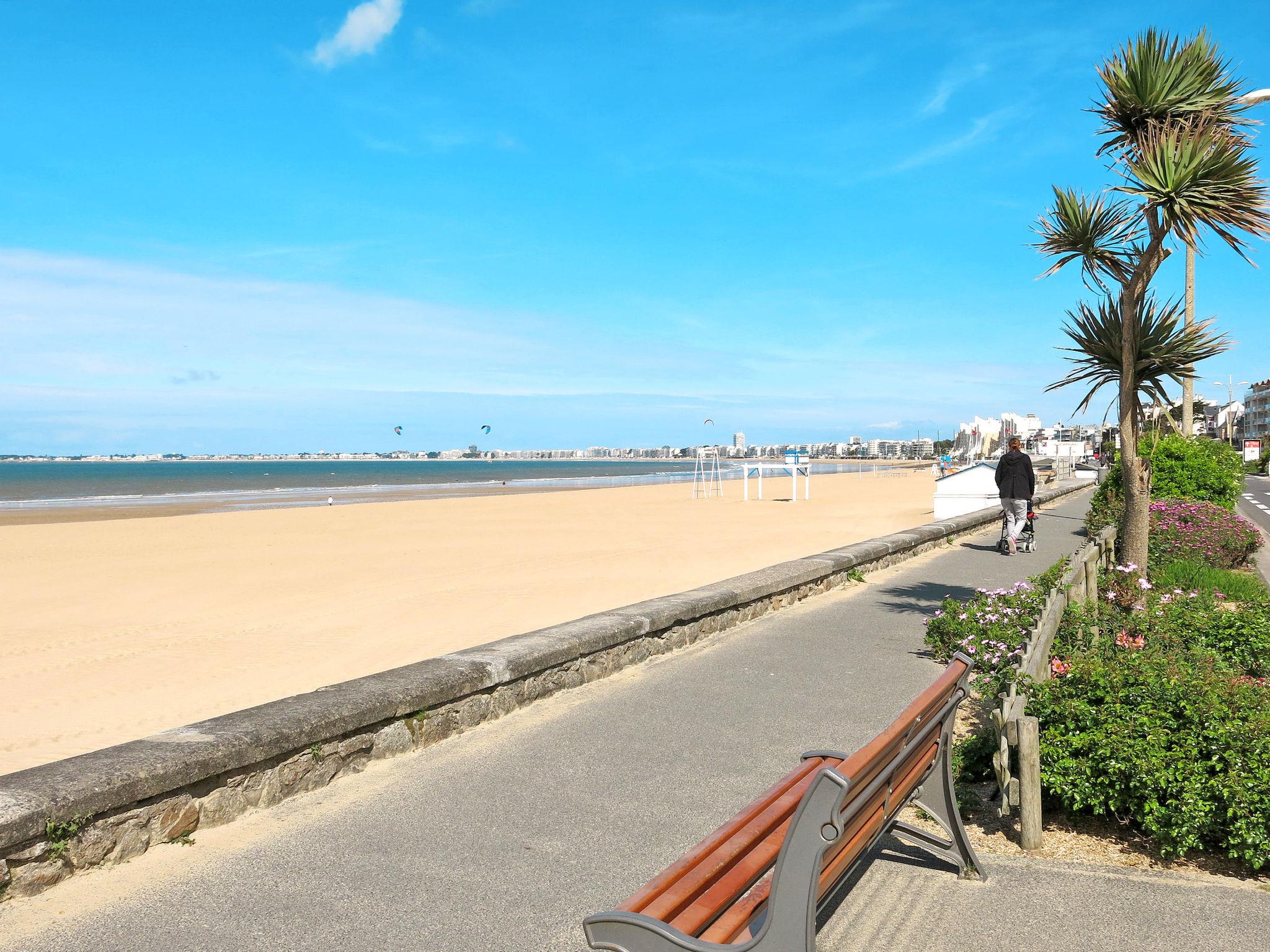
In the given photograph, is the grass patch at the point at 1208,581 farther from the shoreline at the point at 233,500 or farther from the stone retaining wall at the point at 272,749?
the shoreline at the point at 233,500

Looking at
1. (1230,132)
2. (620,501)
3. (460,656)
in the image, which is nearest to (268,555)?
(460,656)

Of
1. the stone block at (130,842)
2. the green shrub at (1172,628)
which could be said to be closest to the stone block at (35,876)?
the stone block at (130,842)

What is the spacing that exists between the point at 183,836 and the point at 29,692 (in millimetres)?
3864

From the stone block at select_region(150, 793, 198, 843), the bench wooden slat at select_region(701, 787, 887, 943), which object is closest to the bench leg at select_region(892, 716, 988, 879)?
the bench wooden slat at select_region(701, 787, 887, 943)

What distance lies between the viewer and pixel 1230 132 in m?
6.66

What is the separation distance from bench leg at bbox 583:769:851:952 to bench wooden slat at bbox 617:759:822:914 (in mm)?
71

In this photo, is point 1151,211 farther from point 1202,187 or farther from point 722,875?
point 722,875

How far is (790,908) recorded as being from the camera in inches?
87.7

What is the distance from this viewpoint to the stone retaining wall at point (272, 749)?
3148 mm

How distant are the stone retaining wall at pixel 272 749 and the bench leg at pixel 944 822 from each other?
7.55 feet

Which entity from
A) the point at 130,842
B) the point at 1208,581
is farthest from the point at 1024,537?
the point at 130,842

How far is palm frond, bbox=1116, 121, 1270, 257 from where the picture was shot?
20.3ft

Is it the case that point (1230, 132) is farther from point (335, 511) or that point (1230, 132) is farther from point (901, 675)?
point (335, 511)

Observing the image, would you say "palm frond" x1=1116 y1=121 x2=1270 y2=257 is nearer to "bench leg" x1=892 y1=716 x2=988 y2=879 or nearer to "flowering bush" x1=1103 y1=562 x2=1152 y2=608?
"flowering bush" x1=1103 y1=562 x2=1152 y2=608
